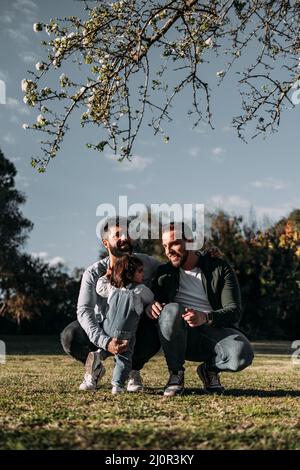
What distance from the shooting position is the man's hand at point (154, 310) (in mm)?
5656

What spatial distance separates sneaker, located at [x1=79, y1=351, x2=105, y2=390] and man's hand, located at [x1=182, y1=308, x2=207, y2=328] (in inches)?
40.0

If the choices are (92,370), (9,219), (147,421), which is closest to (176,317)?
(92,370)

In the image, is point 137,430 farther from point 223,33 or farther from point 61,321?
point 61,321

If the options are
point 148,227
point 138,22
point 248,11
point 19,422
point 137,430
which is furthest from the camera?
point 148,227

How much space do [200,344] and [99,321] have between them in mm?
1048

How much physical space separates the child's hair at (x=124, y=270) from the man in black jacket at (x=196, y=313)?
35 centimetres

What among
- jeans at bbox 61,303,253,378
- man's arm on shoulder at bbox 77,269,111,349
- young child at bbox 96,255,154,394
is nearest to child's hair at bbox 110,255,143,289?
young child at bbox 96,255,154,394

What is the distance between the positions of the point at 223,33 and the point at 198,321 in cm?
529

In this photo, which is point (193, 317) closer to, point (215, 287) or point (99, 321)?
point (215, 287)

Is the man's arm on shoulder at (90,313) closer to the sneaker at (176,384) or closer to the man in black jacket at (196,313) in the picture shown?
the man in black jacket at (196,313)

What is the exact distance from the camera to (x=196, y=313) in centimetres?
560

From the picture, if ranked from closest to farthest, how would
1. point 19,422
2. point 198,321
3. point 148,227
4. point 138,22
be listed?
point 19,422
point 198,321
point 138,22
point 148,227

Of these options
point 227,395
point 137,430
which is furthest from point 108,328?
point 137,430

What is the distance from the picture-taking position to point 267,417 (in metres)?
4.30
